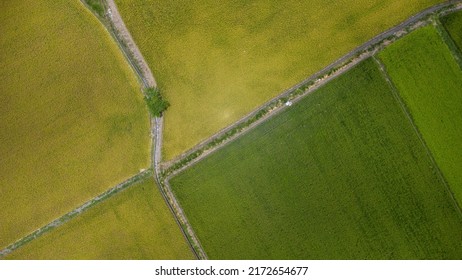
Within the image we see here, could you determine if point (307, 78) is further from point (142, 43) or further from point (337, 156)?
point (142, 43)

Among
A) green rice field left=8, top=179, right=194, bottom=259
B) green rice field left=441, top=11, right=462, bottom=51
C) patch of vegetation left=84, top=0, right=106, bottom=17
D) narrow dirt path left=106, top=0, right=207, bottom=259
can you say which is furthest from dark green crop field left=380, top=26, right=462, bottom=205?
patch of vegetation left=84, top=0, right=106, bottom=17

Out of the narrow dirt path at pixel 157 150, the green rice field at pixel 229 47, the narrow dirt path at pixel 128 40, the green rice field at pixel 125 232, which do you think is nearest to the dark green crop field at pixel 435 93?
the green rice field at pixel 229 47

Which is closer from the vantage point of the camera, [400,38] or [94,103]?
[400,38]

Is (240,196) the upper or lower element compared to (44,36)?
lower

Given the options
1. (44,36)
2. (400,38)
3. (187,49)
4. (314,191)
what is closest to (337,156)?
(314,191)

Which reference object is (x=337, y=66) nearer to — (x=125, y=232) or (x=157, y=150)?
(x=157, y=150)

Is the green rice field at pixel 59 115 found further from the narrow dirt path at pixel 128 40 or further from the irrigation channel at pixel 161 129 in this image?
the narrow dirt path at pixel 128 40

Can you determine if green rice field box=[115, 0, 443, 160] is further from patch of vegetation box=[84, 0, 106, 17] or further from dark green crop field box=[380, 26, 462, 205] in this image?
dark green crop field box=[380, 26, 462, 205]
